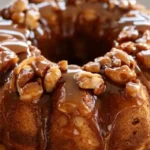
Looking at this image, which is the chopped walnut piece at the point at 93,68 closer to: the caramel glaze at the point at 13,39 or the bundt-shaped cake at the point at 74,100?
the bundt-shaped cake at the point at 74,100

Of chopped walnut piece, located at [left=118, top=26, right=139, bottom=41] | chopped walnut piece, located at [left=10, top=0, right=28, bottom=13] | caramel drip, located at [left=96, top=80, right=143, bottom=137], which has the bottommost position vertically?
caramel drip, located at [left=96, top=80, right=143, bottom=137]

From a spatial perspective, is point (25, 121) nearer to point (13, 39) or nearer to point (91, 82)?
point (91, 82)

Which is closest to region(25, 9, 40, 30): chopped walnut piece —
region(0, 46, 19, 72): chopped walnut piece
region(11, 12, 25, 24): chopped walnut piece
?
region(11, 12, 25, 24): chopped walnut piece

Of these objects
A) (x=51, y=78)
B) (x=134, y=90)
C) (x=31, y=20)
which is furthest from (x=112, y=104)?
(x=31, y=20)

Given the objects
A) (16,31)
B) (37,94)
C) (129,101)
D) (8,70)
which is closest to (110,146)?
(129,101)

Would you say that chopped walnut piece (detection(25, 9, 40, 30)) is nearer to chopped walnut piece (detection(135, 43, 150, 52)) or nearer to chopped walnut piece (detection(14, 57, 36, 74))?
chopped walnut piece (detection(14, 57, 36, 74))
